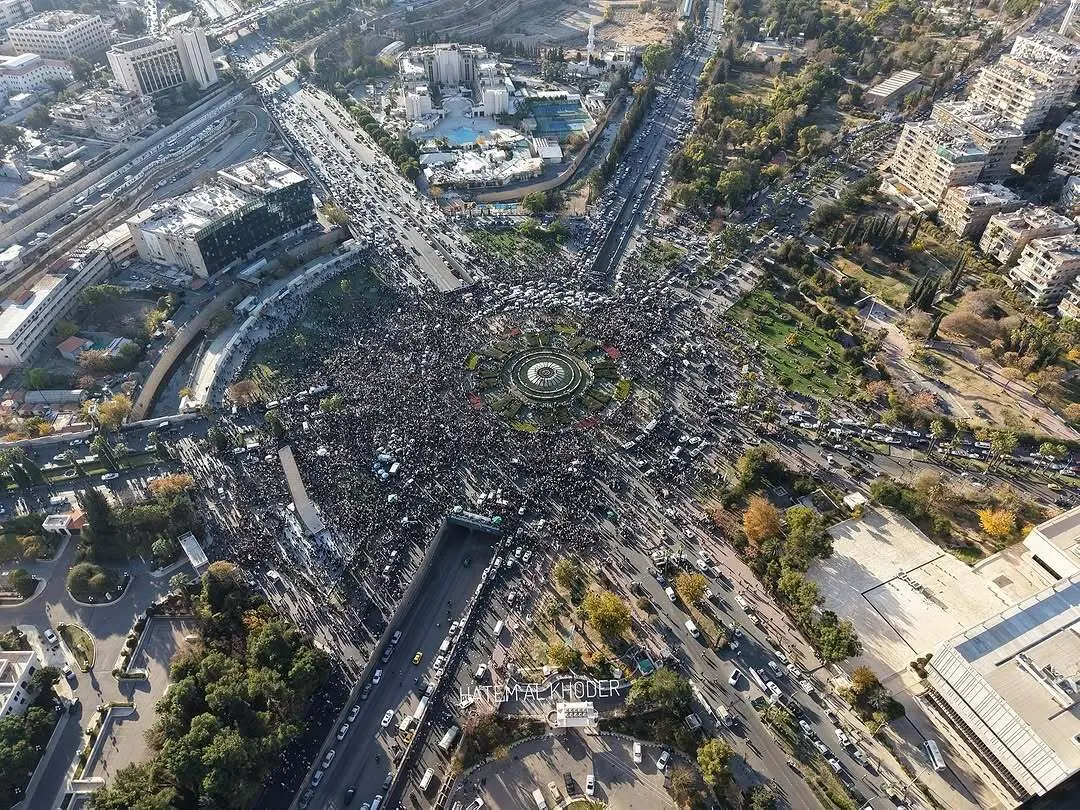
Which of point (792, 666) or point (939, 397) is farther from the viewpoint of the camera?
point (939, 397)

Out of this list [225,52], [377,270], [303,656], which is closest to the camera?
[303,656]

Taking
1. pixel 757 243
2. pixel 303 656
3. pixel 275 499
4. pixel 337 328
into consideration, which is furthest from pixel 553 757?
pixel 757 243

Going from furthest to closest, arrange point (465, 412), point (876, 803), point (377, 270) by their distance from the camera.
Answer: point (377, 270)
point (465, 412)
point (876, 803)

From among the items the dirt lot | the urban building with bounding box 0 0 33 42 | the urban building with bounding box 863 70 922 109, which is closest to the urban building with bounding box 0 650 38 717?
the urban building with bounding box 863 70 922 109

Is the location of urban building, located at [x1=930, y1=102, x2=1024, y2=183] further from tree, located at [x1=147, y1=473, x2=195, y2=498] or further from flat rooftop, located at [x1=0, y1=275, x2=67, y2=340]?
flat rooftop, located at [x1=0, y1=275, x2=67, y2=340]

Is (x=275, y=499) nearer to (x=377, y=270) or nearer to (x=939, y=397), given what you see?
(x=377, y=270)

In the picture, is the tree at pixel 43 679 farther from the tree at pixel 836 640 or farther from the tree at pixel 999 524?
the tree at pixel 999 524

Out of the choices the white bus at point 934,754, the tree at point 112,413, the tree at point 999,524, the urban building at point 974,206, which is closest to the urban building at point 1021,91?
the urban building at point 974,206
